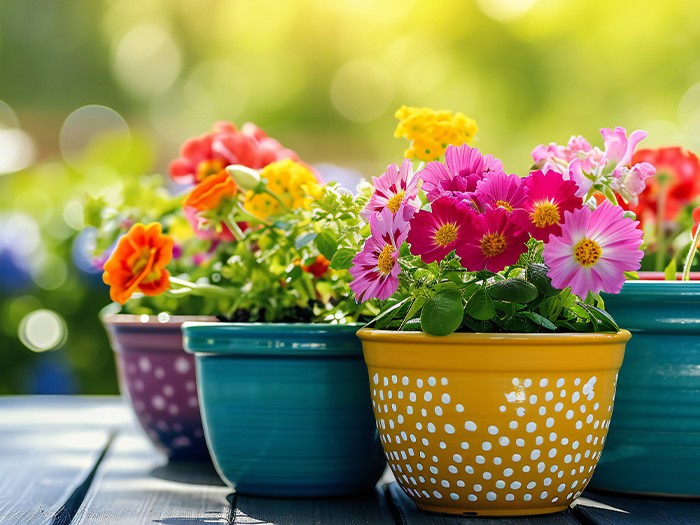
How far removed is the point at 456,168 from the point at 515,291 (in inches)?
5.0

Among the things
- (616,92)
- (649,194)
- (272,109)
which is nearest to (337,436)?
(649,194)

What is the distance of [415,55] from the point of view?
462 cm

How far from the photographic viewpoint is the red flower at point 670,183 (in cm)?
131

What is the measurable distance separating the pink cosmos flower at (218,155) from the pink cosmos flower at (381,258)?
38 cm

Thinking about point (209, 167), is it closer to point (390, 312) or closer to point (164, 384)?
point (164, 384)

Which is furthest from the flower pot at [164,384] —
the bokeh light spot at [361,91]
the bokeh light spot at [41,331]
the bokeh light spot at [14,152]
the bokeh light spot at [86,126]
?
the bokeh light spot at [86,126]

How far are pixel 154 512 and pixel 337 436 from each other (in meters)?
0.19

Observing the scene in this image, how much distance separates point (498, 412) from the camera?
854 mm

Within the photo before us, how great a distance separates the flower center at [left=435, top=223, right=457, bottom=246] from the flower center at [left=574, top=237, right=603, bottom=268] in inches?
4.0

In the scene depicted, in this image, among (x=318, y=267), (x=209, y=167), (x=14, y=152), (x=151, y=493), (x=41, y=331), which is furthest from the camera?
(x=14, y=152)

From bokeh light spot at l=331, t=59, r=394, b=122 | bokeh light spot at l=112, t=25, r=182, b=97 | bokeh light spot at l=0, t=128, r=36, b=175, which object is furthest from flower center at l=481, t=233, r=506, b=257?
bokeh light spot at l=112, t=25, r=182, b=97

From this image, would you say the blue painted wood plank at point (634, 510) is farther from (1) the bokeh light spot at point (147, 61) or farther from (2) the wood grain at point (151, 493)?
(1) the bokeh light spot at point (147, 61)

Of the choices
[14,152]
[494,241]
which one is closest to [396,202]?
[494,241]

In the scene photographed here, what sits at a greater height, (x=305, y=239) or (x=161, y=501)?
(x=305, y=239)
